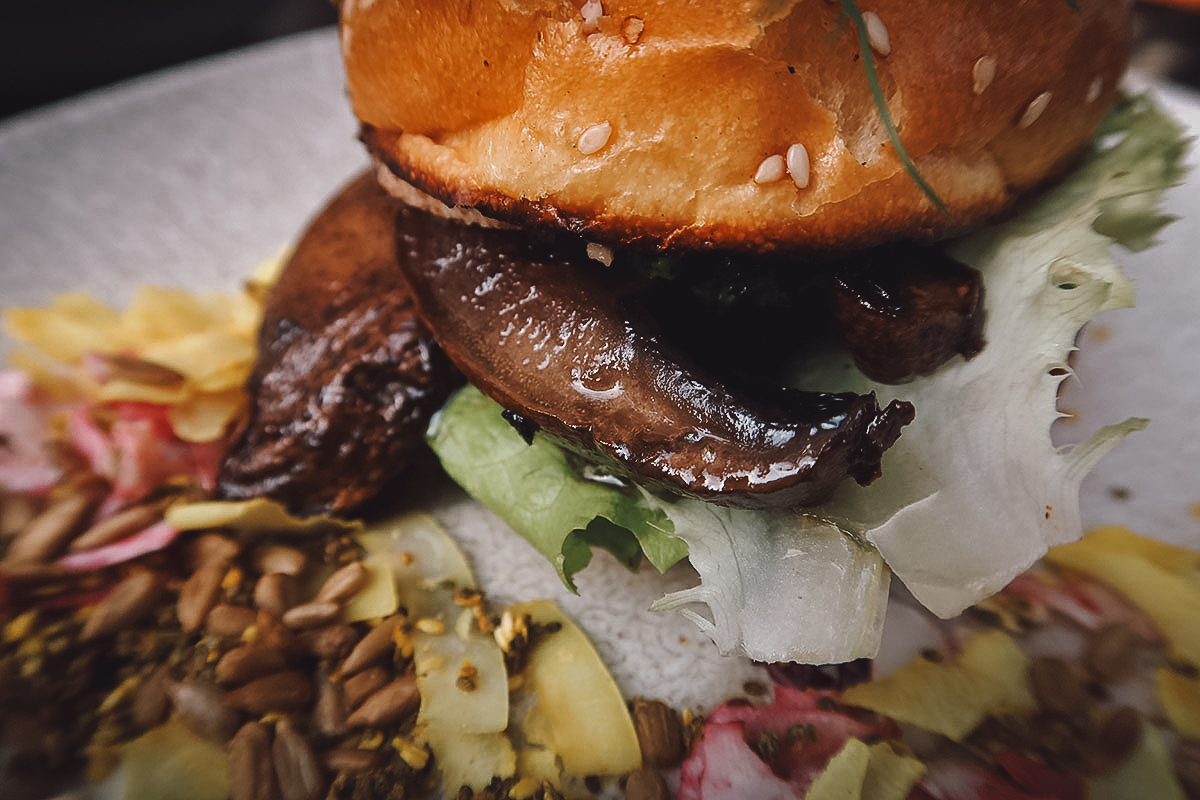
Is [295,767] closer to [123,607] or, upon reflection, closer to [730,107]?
[123,607]

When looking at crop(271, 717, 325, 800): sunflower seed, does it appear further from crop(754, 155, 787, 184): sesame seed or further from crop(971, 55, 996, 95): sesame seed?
crop(971, 55, 996, 95): sesame seed

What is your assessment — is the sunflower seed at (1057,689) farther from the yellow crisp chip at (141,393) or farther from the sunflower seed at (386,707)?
the yellow crisp chip at (141,393)

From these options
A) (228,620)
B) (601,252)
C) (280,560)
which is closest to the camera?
(601,252)

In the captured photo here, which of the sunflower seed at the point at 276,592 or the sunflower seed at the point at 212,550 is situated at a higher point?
the sunflower seed at the point at 212,550

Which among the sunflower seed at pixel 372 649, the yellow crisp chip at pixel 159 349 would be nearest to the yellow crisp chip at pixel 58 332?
the yellow crisp chip at pixel 159 349

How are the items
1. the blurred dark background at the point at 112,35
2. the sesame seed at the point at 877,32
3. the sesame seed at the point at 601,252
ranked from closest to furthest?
1. the sesame seed at the point at 877,32
2. the sesame seed at the point at 601,252
3. the blurred dark background at the point at 112,35

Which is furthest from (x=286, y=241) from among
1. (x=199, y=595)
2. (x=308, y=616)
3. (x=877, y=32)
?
(x=877, y=32)

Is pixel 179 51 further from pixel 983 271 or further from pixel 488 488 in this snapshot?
pixel 983 271
